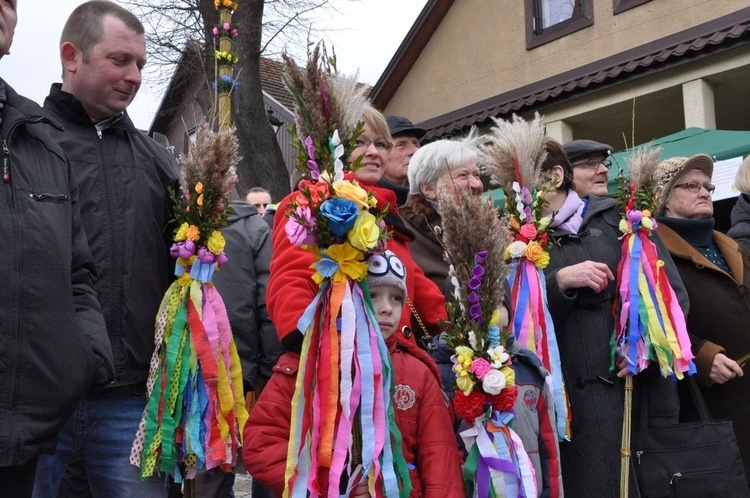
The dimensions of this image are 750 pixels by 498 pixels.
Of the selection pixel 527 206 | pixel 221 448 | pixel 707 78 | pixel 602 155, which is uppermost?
pixel 707 78

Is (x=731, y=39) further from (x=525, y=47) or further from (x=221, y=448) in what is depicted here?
(x=221, y=448)

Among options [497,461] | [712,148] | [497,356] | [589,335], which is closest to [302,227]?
[497,356]

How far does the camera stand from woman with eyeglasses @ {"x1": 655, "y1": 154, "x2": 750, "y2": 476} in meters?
3.82

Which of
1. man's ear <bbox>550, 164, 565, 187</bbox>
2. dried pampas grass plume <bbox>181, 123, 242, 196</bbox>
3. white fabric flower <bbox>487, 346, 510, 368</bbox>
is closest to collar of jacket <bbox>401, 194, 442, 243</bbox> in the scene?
man's ear <bbox>550, 164, 565, 187</bbox>

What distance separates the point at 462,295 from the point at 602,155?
83.8 inches

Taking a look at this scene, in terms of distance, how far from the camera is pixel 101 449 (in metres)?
2.64

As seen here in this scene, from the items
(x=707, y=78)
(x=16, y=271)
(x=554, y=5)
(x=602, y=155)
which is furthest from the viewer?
(x=554, y=5)

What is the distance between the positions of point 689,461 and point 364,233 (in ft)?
6.37

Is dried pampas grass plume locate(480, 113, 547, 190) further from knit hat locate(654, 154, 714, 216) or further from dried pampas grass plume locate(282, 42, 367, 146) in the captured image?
dried pampas grass plume locate(282, 42, 367, 146)

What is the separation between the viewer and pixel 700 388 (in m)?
3.91

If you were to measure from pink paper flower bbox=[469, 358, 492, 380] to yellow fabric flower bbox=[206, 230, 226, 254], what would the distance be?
3.74ft

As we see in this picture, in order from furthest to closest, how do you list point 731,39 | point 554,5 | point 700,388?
point 554,5, point 731,39, point 700,388

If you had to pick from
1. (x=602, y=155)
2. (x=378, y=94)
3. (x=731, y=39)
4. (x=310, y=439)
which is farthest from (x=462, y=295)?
(x=378, y=94)

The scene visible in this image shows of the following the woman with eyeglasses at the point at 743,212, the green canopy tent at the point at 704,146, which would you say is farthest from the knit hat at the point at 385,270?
the green canopy tent at the point at 704,146
